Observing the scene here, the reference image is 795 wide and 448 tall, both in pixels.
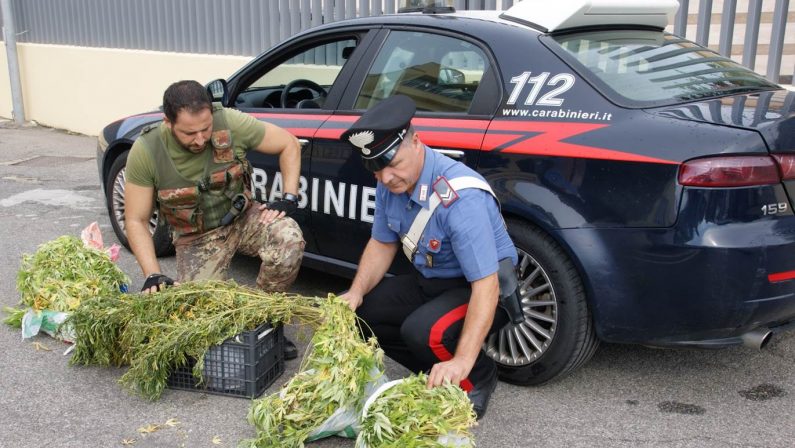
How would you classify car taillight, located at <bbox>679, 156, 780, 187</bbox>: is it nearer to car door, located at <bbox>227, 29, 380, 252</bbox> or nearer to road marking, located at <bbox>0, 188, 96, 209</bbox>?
car door, located at <bbox>227, 29, 380, 252</bbox>

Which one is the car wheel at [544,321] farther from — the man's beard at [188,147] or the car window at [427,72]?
the man's beard at [188,147]

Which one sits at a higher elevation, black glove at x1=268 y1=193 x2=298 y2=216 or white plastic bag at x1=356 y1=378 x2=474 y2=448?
black glove at x1=268 y1=193 x2=298 y2=216

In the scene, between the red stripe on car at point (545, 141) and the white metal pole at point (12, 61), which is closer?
the red stripe on car at point (545, 141)

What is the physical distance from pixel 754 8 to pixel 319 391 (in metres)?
4.42

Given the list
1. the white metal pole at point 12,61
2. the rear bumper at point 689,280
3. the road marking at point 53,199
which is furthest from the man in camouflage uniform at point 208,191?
the white metal pole at point 12,61

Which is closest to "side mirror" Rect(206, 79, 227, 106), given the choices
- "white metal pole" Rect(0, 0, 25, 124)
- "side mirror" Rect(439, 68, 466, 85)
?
"side mirror" Rect(439, 68, 466, 85)

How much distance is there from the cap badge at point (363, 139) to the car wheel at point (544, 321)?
0.90 metres

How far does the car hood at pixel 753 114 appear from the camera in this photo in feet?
9.88

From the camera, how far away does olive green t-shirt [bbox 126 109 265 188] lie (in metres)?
3.85

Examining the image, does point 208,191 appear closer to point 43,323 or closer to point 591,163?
point 43,323

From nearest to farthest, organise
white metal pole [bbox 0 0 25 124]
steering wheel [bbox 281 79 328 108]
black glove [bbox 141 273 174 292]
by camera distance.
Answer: black glove [bbox 141 273 174 292] < steering wheel [bbox 281 79 328 108] < white metal pole [bbox 0 0 25 124]

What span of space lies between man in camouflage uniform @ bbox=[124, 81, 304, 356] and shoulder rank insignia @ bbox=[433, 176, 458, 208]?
1.25 meters

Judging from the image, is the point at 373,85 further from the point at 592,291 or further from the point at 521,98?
the point at 592,291

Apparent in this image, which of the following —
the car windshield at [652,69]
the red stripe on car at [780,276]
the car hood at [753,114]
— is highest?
the car windshield at [652,69]
